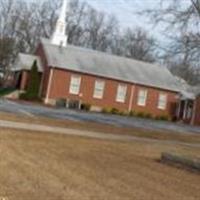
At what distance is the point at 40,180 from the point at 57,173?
1.34 m

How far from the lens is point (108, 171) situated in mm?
15906

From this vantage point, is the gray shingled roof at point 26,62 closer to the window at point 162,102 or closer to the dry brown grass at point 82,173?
the window at point 162,102

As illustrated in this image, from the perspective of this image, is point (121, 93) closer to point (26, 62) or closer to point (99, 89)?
point (99, 89)

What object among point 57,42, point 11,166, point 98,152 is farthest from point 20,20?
point 11,166

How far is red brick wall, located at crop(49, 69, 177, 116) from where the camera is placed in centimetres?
6216

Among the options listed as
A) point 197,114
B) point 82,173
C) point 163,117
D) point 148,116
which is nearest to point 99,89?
point 148,116

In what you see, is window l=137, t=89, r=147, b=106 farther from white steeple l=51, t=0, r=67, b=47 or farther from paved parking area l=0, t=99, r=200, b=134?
paved parking area l=0, t=99, r=200, b=134

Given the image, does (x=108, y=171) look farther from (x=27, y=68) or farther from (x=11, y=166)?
(x=27, y=68)

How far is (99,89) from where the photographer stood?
64812 mm

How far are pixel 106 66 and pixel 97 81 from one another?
2.66 meters

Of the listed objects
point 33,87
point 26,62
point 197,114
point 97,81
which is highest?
point 26,62

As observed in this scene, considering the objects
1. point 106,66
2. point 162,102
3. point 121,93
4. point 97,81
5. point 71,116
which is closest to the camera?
point 71,116

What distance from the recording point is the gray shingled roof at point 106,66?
63.7 meters

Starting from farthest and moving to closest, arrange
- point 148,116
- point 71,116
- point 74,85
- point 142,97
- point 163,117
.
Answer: point 142,97 < point 163,117 < point 148,116 < point 74,85 < point 71,116
